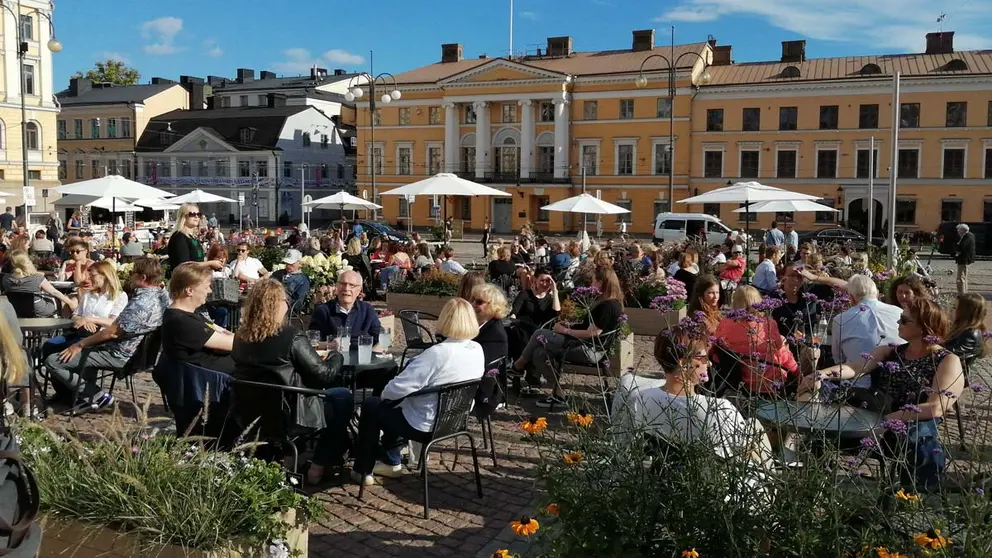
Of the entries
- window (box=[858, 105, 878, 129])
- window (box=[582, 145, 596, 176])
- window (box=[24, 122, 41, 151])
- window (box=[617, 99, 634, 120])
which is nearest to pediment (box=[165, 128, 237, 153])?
window (box=[24, 122, 41, 151])

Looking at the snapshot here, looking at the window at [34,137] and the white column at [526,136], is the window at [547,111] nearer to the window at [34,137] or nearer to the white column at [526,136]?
the white column at [526,136]

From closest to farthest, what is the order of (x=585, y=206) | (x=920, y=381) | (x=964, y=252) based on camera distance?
(x=920, y=381), (x=964, y=252), (x=585, y=206)

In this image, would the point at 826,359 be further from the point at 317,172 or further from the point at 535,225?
the point at 317,172

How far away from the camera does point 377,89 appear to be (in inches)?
2314

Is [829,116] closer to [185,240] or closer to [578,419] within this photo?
[185,240]

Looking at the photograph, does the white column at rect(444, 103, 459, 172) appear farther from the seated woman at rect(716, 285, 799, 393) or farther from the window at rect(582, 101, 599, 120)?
the seated woman at rect(716, 285, 799, 393)

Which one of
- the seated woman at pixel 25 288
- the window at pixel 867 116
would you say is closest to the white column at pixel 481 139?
the window at pixel 867 116

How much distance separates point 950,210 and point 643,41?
20.4 metres

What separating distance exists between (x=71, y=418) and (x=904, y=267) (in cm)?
1145

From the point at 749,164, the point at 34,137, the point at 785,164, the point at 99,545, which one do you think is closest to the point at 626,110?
the point at 749,164

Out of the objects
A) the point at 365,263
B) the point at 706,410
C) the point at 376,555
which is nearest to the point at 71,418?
the point at 376,555

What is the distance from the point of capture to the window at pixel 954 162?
46.2 meters

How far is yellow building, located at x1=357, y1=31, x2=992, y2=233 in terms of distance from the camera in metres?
46.6

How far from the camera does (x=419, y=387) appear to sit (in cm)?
537
